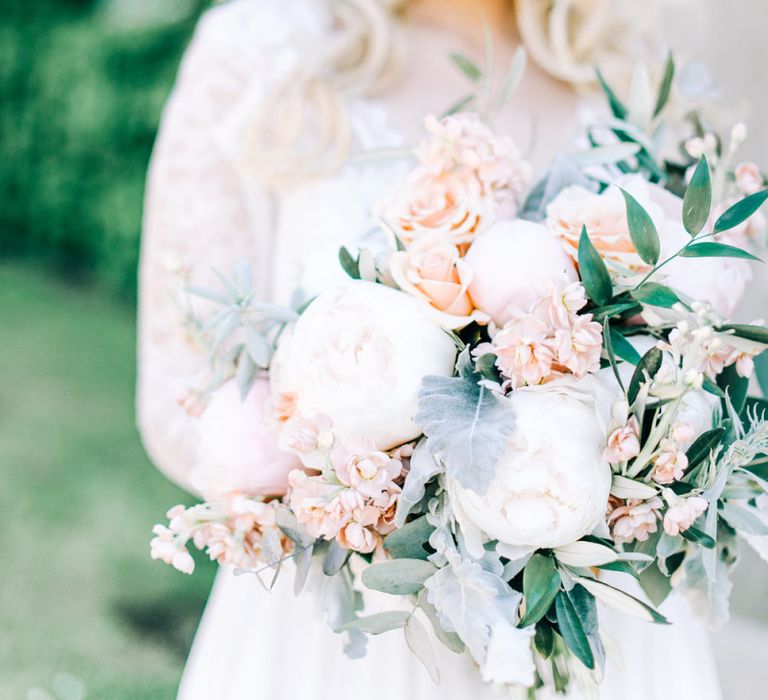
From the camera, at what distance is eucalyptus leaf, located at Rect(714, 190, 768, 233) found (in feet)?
2.55

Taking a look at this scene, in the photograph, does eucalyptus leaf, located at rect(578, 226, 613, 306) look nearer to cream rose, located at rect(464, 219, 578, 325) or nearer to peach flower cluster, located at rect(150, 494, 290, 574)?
cream rose, located at rect(464, 219, 578, 325)

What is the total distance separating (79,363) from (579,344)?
4.50 metres

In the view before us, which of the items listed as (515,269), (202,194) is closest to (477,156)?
(515,269)

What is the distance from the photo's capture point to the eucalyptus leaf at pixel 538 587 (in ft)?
2.42

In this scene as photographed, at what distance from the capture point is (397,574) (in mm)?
787

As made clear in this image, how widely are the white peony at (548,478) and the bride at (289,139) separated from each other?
531 millimetres

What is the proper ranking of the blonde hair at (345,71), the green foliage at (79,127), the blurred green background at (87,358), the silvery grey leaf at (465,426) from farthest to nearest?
the green foliage at (79,127), the blurred green background at (87,358), the blonde hair at (345,71), the silvery grey leaf at (465,426)

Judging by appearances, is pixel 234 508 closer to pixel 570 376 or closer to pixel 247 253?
pixel 570 376

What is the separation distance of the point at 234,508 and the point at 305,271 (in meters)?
→ 0.31

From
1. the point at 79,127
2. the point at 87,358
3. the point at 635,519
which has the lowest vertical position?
the point at 87,358

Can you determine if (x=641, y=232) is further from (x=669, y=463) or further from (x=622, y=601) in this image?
(x=622, y=601)

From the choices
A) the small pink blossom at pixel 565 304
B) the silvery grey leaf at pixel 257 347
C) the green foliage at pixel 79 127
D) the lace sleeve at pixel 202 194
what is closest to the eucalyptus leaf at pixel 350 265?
the silvery grey leaf at pixel 257 347

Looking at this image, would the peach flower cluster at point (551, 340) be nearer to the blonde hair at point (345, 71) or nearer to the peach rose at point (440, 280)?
the peach rose at point (440, 280)

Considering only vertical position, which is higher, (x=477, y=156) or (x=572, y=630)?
(x=477, y=156)
